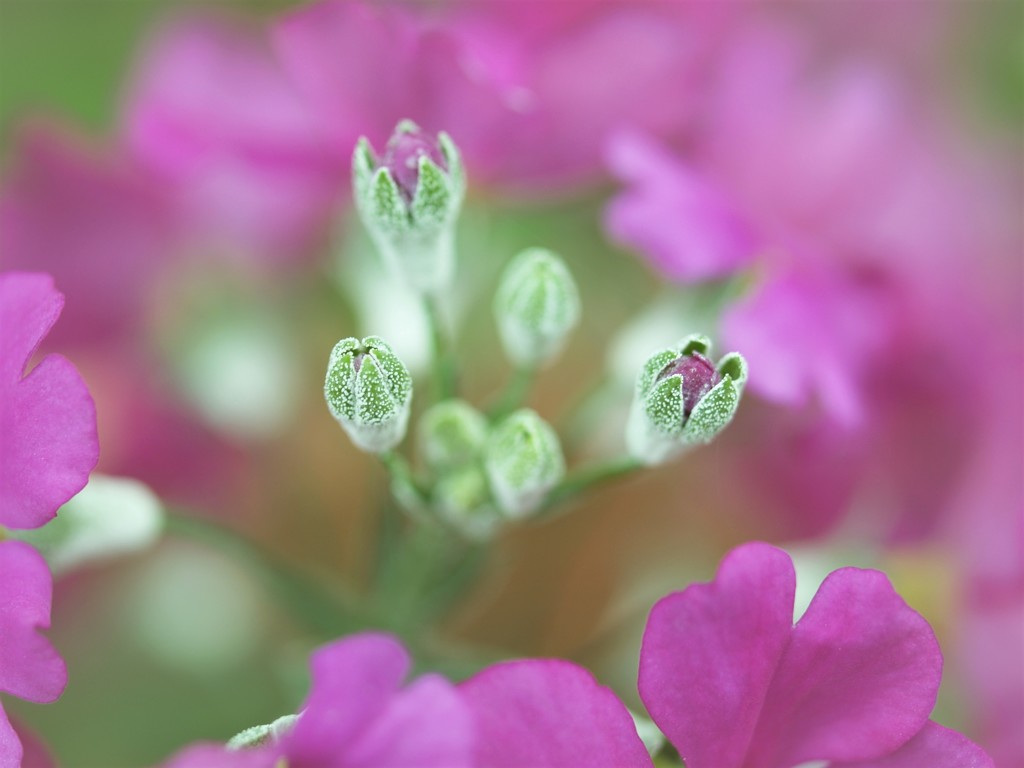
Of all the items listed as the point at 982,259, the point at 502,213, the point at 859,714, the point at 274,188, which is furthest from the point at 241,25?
the point at 859,714

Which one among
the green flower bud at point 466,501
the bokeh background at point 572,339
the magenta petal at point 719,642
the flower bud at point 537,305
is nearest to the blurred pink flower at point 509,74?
the bokeh background at point 572,339

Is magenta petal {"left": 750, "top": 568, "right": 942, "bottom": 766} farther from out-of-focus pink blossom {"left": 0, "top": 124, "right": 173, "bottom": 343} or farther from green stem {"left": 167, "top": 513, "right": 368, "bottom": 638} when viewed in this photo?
out-of-focus pink blossom {"left": 0, "top": 124, "right": 173, "bottom": 343}

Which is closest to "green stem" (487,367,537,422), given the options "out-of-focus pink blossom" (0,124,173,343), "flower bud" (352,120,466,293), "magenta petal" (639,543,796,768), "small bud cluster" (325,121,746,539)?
"small bud cluster" (325,121,746,539)

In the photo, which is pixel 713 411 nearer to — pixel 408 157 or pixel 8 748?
pixel 408 157

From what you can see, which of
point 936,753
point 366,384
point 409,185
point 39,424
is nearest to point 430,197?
point 409,185

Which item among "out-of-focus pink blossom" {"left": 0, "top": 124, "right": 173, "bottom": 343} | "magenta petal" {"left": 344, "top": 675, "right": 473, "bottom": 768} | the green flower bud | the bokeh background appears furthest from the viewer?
"out-of-focus pink blossom" {"left": 0, "top": 124, "right": 173, "bottom": 343}

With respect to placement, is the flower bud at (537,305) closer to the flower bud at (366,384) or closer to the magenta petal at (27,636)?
the flower bud at (366,384)
